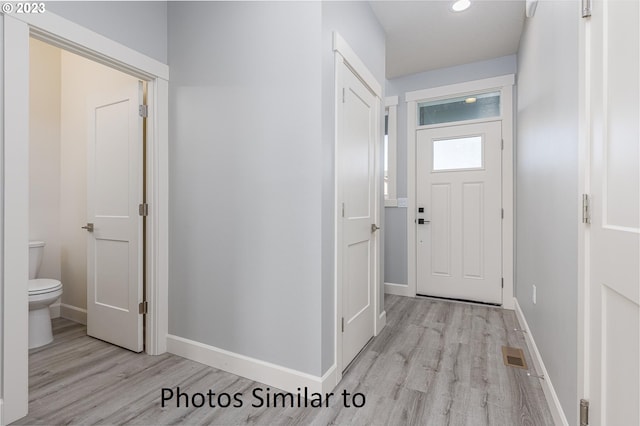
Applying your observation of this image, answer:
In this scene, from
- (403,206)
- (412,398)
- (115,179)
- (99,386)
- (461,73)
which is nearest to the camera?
(412,398)

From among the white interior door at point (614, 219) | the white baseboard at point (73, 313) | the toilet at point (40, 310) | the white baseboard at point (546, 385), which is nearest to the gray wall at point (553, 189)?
the white baseboard at point (546, 385)

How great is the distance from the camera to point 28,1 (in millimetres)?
1571

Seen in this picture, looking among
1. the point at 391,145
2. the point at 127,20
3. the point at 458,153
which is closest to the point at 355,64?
the point at 127,20

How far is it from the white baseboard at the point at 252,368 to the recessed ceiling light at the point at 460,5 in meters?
2.85

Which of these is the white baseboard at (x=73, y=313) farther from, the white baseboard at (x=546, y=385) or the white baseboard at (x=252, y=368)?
the white baseboard at (x=546, y=385)

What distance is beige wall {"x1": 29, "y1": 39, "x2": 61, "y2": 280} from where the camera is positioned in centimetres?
282

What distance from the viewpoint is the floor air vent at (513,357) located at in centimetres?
210

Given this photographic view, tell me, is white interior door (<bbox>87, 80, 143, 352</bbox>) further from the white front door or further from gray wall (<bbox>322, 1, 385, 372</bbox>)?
the white front door

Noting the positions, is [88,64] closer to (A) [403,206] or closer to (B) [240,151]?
(B) [240,151]

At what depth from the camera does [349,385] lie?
1.87 metres

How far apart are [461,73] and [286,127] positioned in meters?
2.73

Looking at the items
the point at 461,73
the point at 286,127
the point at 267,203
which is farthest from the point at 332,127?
the point at 461,73

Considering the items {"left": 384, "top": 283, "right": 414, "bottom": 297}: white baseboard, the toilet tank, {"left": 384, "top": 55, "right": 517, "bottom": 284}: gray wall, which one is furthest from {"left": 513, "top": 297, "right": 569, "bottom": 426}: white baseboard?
the toilet tank

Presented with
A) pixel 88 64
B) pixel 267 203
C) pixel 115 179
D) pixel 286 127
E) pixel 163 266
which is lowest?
pixel 163 266
